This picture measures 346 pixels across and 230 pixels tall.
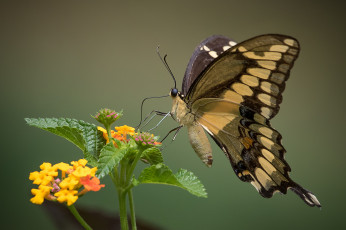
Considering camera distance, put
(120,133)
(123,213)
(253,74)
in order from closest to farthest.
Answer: (123,213), (120,133), (253,74)

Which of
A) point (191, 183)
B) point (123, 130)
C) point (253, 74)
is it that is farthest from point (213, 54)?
point (191, 183)

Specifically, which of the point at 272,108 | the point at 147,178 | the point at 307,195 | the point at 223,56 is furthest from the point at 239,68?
the point at 147,178

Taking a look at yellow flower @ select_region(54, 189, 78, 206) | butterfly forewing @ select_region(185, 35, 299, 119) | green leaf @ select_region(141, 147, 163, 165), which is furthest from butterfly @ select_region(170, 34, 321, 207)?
yellow flower @ select_region(54, 189, 78, 206)

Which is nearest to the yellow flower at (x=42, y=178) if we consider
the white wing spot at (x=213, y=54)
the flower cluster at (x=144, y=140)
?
the flower cluster at (x=144, y=140)

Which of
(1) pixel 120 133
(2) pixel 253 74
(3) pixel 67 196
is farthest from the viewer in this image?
(2) pixel 253 74

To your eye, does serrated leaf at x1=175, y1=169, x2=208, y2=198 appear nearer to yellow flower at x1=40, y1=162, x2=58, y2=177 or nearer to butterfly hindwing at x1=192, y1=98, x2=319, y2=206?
yellow flower at x1=40, y1=162, x2=58, y2=177

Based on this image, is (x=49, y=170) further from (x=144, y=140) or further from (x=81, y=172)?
(x=144, y=140)
